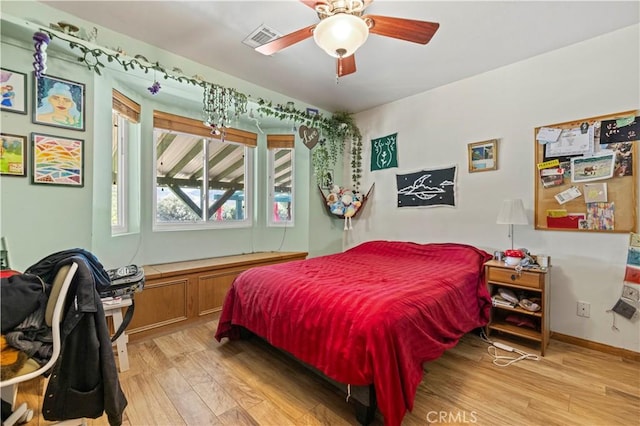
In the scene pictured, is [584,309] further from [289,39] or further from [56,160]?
[56,160]

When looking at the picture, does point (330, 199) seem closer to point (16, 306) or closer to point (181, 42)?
point (181, 42)

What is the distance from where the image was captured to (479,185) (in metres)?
2.94

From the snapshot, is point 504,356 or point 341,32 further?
point 504,356

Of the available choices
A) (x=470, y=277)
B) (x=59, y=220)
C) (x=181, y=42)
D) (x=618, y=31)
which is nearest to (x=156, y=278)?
(x=59, y=220)

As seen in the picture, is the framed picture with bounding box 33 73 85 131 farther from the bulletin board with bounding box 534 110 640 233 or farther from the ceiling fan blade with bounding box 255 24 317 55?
the bulletin board with bounding box 534 110 640 233

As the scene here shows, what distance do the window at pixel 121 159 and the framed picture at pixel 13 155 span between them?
727 millimetres

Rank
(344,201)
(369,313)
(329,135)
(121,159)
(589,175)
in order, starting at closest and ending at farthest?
(369,313)
(589,175)
(121,159)
(344,201)
(329,135)

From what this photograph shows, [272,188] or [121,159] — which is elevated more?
[121,159]

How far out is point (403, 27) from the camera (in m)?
1.66

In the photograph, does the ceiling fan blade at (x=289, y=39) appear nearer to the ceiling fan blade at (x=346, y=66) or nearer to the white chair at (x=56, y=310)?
the ceiling fan blade at (x=346, y=66)

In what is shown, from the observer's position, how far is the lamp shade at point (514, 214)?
239 centimetres

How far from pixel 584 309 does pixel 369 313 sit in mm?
2212

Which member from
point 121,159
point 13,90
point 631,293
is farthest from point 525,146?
point 13,90

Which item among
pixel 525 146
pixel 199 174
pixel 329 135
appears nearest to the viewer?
pixel 525 146
